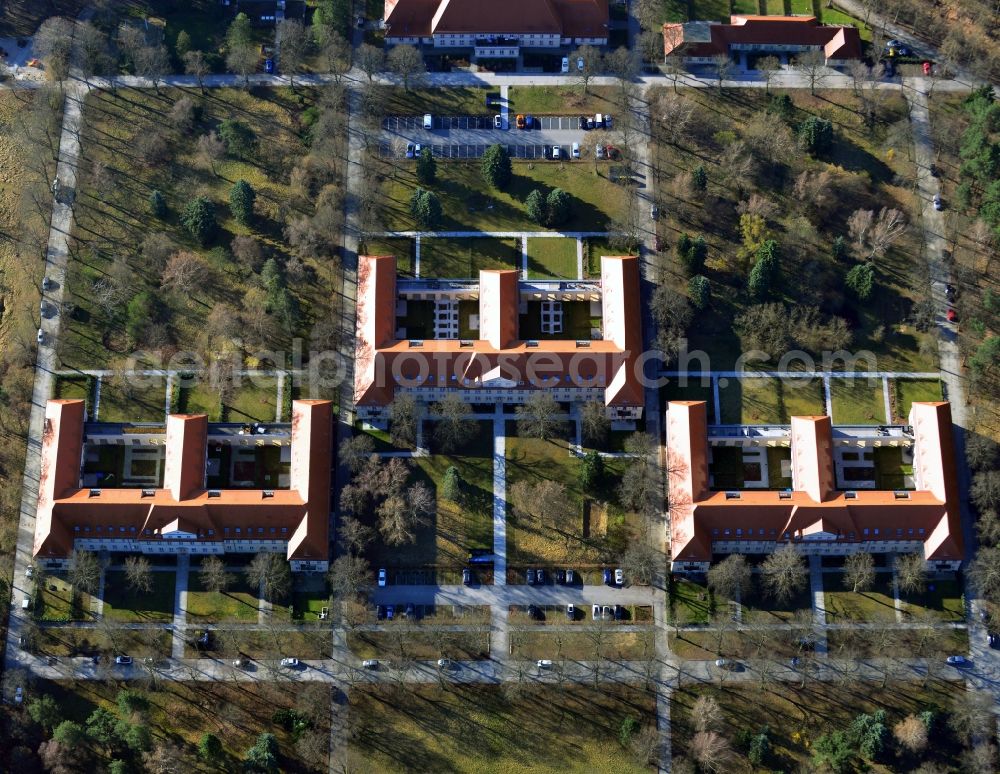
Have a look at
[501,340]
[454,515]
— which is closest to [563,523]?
[454,515]

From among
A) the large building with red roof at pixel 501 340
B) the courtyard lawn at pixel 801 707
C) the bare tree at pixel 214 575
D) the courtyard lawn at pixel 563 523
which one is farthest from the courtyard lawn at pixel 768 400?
the bare tree at pixel 214 575

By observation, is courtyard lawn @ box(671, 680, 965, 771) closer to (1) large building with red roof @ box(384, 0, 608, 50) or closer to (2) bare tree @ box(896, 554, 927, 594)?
(2) bare tree @ box(896, 554, 927, 594)

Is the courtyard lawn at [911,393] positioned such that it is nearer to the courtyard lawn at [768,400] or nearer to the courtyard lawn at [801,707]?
the courtyard lawn at [768,400]

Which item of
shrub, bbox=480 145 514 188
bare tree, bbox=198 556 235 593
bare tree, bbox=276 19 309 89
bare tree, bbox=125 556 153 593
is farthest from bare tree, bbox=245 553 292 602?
bare tree, bbox=276 19 309 89

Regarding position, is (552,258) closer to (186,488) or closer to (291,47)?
(291,47)

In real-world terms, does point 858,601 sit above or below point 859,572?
below

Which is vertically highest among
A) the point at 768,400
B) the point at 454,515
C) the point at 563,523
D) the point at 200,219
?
the point at 200,219
